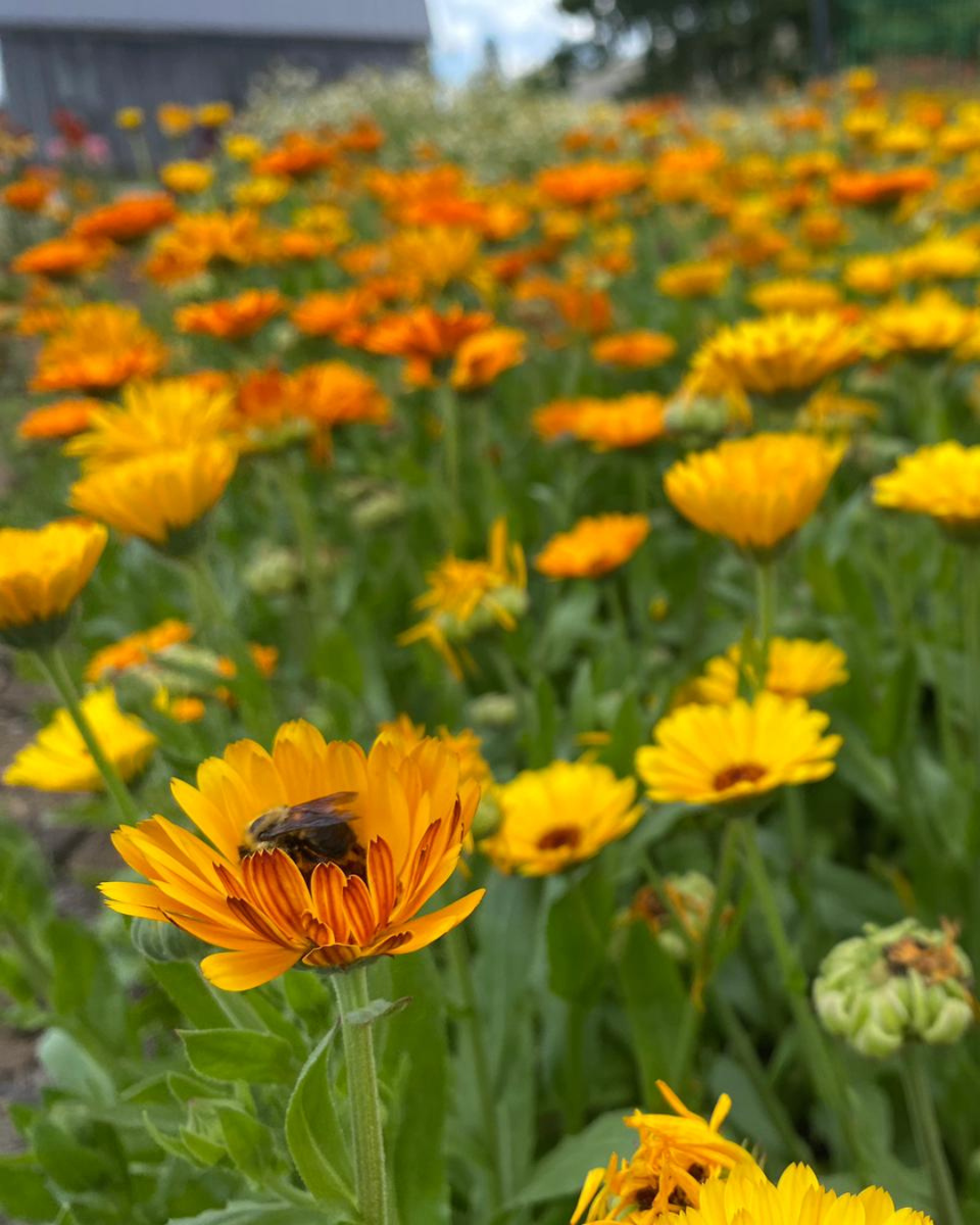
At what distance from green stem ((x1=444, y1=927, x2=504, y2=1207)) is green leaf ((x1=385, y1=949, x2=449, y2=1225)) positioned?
0.62 feet

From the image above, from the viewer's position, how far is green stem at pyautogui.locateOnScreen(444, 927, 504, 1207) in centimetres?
104

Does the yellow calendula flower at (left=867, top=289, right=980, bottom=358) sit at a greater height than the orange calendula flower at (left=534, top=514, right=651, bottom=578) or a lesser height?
greater

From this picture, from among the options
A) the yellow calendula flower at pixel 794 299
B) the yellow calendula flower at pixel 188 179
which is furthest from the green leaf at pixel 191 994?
the yellow calendula flower at pixel 188 179

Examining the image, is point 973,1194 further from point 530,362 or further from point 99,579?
point 530,362

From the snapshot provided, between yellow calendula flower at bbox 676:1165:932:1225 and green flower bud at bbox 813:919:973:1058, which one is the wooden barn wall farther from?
yellow calendula flower at bbox 676:1165:932:1225

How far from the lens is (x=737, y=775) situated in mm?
918

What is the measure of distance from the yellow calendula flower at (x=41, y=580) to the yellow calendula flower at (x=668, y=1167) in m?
0.56

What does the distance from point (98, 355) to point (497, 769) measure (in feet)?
3.38

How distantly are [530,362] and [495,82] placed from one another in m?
3.34

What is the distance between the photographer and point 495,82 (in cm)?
600

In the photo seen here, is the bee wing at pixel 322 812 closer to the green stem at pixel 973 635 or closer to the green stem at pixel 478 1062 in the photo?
the green stem at pixel 478 1062

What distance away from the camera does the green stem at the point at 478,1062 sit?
104 cm

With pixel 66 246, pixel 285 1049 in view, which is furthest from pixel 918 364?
pixel 66 246

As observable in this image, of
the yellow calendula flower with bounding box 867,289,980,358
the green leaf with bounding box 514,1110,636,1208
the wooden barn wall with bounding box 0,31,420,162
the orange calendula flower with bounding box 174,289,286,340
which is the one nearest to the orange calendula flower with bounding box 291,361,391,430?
the orange calendula flower with bounding box 174,289,286,340
